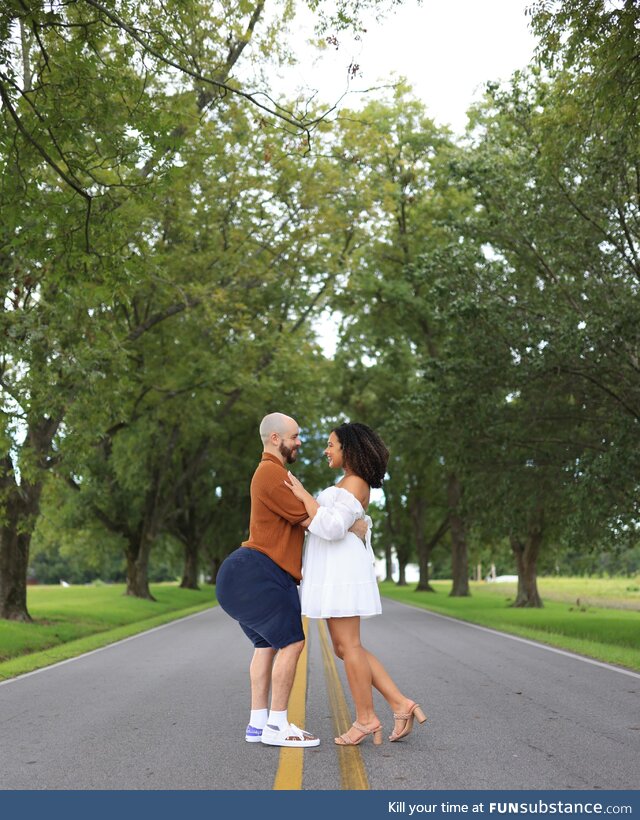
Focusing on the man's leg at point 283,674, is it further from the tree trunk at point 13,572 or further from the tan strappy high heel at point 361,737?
the tree trunk at point 13,572

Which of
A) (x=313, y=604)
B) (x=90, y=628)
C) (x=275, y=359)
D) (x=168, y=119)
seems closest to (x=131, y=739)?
(x=313, y=604)

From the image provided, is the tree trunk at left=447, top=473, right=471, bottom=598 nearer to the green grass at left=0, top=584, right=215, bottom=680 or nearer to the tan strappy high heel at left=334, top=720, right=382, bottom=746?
the green grass at left=0, top=584, right=215, bottom=680

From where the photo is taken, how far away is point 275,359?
93.6 feet

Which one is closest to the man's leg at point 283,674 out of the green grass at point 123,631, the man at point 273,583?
the man at point 273,583

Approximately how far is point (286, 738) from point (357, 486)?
179 centimetres

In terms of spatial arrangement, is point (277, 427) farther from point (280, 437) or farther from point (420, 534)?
point (420, 534)

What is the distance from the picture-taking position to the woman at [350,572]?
19.9 ft

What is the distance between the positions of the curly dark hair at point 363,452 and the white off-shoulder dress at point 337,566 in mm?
238

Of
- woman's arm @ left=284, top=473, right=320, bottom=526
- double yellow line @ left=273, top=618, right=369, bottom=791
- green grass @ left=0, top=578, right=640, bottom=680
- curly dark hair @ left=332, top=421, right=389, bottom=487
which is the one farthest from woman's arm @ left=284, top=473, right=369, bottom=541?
green grass @ left=0, top=578, right=640, bottom=680

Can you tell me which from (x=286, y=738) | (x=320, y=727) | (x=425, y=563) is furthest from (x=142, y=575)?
(x=286, y=738)
